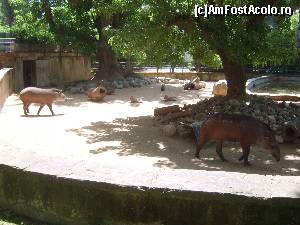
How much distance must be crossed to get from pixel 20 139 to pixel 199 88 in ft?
45.2


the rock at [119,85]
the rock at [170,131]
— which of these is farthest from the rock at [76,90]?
the rock at [170,131]

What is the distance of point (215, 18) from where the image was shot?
957 cm

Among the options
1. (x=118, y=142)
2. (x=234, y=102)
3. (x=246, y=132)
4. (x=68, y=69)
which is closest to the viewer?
(x=246, y=132)

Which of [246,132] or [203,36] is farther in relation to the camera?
[203,36]

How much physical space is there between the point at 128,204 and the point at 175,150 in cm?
473

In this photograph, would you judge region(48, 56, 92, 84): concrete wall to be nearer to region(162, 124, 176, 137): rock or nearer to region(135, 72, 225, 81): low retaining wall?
region(135, 72, 225, 81): low retaining wall

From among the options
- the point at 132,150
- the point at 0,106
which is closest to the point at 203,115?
the point at 132,150

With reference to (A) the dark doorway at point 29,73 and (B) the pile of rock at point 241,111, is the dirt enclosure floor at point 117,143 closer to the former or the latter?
(B) the pile of rock at point 241,111

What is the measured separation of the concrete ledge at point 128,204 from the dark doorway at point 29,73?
721 inches

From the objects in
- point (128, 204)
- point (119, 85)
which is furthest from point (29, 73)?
point (128, 204)

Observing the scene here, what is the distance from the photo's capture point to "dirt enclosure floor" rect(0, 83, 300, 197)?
685 centimetres

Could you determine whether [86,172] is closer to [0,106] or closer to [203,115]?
[203,115]

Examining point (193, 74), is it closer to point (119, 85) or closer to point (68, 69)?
point (68, 69)

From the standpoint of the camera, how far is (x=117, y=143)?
8492 mm
